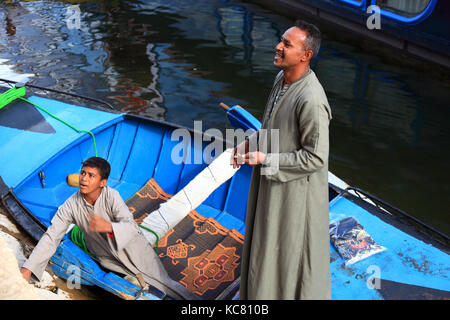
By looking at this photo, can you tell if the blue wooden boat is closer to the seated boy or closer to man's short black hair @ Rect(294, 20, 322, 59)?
the seated boy

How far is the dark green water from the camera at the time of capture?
25.6 ft

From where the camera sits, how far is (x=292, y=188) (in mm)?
2523

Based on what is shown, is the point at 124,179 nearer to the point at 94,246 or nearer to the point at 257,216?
the point at 94,246

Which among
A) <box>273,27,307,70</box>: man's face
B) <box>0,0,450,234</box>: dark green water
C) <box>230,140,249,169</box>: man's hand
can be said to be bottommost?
<box>0,0,450,234</box>: dark green water

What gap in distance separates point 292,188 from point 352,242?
169cm

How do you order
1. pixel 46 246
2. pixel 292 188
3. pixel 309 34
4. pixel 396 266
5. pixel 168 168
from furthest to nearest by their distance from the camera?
pixel 168 168, pixel 396 266, pixel 46 246, pixel 292 188, pixel 309 34

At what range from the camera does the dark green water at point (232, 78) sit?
308 inches

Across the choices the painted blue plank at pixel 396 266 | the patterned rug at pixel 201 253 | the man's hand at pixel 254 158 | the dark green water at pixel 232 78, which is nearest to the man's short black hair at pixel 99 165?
the man's hand at pixel 254 158

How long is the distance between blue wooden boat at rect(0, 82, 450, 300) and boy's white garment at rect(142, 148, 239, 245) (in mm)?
383

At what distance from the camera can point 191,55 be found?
12789 mm

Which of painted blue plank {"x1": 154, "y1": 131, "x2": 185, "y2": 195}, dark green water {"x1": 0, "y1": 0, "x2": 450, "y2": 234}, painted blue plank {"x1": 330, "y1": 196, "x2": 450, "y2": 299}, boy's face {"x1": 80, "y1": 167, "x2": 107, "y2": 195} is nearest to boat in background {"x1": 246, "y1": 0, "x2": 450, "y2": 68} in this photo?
dark green water {"x1": 0, "y1": 0, "x2": 450, "y2": 234}

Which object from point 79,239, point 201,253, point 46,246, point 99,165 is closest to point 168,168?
point 201,253

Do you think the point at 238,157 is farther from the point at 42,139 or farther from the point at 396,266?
the point at 42,139
